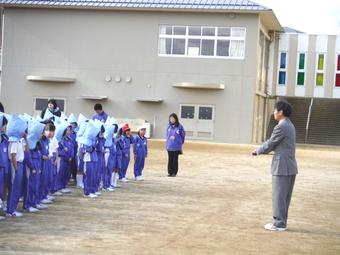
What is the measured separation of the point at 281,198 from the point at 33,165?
12.8ft

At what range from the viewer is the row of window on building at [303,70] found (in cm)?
3641

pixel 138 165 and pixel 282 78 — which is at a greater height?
pixel 282 78

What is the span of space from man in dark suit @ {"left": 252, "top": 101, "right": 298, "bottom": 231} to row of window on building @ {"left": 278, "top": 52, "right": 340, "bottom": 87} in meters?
28.6

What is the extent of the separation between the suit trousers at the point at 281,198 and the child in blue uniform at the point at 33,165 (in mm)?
3786

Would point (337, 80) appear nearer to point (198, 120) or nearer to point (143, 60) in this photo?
point (198, 120)

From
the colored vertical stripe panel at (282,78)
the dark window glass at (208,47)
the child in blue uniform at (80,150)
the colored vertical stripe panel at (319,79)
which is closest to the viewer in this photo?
the child in blue uniform at (80,150)

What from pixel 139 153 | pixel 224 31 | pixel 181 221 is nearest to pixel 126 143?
pixel 139 153

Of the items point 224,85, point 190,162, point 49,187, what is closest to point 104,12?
point 224,85

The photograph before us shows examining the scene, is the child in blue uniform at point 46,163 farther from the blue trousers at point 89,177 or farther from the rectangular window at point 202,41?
the rectangular window at point 202,41

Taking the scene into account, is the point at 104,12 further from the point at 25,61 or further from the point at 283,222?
the point at 283,222

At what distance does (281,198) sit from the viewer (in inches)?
346

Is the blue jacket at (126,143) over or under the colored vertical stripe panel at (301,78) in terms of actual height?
under

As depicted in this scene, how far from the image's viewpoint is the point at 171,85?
3106 centimetres

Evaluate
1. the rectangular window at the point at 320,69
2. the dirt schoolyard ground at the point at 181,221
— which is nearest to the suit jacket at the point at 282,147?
the dirt schoolyard ground at the point at 181,221
